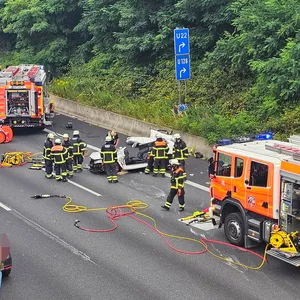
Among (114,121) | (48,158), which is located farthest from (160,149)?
(114,121)

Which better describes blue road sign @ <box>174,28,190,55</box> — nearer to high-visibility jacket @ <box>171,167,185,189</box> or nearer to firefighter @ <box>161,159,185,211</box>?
firefighter @ <box>161,159,185,211</box>

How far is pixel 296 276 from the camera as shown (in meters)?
11.5

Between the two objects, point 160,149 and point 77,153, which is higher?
point 160,149

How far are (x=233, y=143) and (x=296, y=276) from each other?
11.5ft

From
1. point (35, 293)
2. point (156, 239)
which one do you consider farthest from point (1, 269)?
point (156, 239)

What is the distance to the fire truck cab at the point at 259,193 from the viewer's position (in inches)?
450

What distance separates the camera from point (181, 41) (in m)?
22.5

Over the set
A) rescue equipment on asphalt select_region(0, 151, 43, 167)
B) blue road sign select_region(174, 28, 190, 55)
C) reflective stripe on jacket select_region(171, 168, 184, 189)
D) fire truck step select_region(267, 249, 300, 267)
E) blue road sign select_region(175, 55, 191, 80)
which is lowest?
fire truck step select_region(267, 249, 300, 267)

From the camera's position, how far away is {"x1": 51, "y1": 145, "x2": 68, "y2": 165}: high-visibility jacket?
1830 centimetres

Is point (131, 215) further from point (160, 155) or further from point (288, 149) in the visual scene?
point (288, 149)

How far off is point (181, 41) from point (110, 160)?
6719 mm

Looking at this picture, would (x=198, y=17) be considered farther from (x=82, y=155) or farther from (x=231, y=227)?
(x=231, y=227)

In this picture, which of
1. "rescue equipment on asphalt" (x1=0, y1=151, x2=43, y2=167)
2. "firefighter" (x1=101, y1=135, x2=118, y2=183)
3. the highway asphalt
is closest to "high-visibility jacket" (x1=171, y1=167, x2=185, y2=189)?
the highway asphalt

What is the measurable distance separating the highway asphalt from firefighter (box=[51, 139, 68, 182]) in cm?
68
